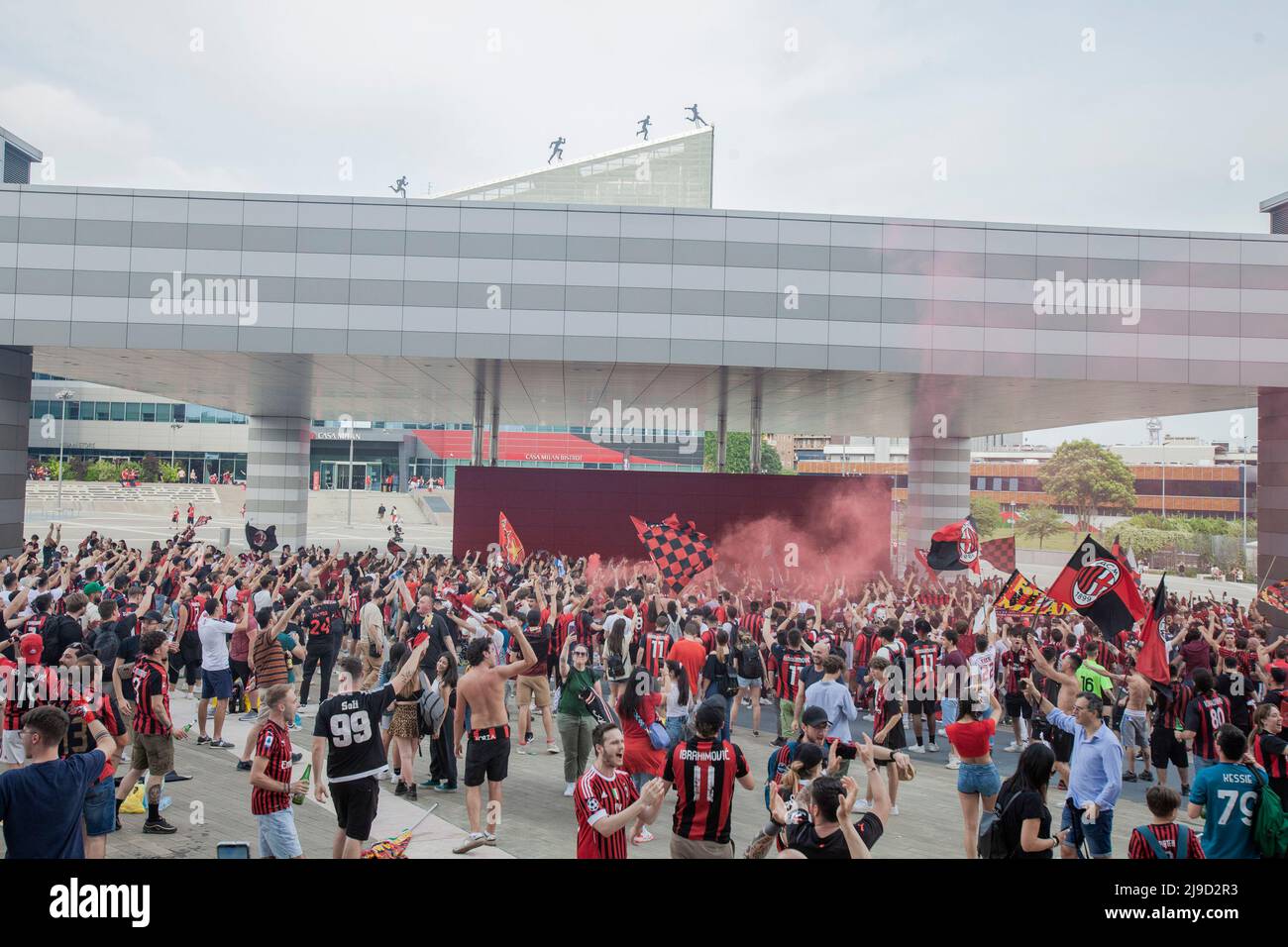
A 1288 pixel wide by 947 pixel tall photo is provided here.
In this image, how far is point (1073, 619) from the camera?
16.9 metres

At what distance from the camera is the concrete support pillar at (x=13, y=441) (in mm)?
18453

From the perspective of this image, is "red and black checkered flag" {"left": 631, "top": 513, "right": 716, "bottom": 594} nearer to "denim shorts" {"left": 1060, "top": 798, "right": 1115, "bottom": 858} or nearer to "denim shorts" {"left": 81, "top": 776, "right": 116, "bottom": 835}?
"denim shorts" {"left": 1060, "top": 798, "right": 1115, "bottom": 858}

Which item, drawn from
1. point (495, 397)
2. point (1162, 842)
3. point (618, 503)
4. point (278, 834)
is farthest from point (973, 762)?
point (618, 503)

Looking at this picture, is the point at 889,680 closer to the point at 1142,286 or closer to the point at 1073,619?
the point at 1073,619

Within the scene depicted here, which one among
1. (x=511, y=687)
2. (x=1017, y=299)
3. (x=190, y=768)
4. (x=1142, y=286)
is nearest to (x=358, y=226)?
(x=511, y=687)

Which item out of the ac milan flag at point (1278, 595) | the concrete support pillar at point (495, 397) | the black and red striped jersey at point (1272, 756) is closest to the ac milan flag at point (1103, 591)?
the black and red striped jersey at point (1272, 756)

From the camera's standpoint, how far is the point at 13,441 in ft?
61.2

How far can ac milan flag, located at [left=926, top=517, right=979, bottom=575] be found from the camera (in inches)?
784

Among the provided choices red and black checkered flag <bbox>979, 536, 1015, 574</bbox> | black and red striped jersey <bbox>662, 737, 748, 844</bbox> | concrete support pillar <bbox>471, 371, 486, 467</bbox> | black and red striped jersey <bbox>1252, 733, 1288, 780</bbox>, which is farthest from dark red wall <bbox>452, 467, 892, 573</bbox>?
black and red striped jersey <bbox>662, 737, 748, 844</bbox>

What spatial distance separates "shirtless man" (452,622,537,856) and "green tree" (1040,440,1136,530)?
74.9m

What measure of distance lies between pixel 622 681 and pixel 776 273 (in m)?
13.0

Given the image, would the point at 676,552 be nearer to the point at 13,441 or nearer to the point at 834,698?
the point at 834,698

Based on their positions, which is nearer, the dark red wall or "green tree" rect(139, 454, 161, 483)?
the dark red wall

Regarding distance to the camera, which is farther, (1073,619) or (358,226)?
(358,226)
